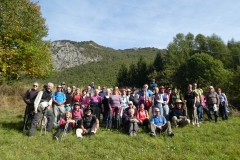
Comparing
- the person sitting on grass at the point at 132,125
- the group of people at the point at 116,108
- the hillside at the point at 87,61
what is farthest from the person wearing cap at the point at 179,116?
the hillside at the point at 87,61

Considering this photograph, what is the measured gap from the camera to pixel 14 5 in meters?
14.7

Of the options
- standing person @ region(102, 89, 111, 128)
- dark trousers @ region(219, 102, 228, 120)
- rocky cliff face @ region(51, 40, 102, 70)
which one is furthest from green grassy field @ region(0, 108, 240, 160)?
rocky cliff face @ region(51, 40, 102, 70)

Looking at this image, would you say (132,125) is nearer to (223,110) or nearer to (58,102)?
(58,102)

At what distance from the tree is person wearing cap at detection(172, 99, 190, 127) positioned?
11.2 meters

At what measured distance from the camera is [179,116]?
888 centimetres

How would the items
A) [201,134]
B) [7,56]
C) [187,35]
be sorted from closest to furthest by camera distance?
[201,134]
[7,56]
[187,35]

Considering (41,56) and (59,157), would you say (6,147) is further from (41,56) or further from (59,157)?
(41,56)

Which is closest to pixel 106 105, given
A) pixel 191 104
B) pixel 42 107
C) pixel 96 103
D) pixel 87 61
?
pixel 96 103

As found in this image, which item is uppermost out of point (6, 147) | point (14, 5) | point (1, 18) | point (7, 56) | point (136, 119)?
point (14, 5)

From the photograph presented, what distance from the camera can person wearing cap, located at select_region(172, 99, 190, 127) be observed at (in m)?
8.65

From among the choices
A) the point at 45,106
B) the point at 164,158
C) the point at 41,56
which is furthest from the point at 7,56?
the point at 164,158

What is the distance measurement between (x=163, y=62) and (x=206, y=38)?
476 inches

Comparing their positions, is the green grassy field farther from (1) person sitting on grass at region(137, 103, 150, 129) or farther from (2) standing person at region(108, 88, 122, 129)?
(2) standing person at region(108, 88, 122, 129)

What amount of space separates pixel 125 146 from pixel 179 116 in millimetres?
3557
